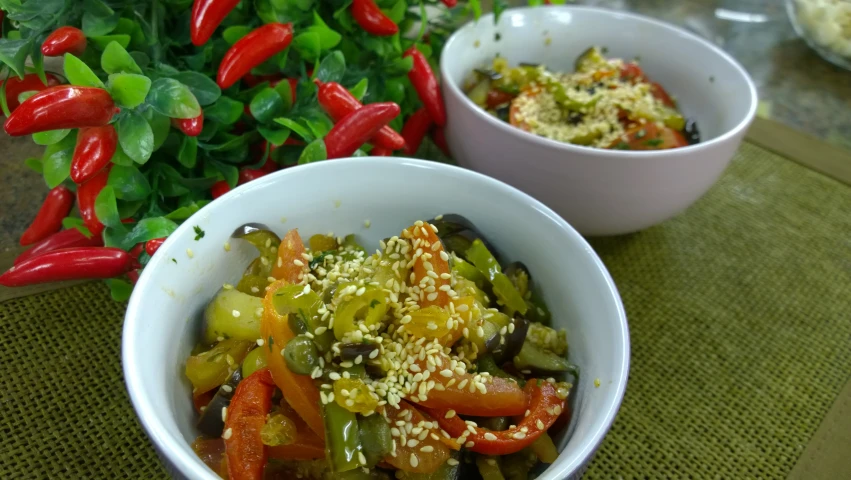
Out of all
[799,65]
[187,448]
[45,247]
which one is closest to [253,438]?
[187,448]

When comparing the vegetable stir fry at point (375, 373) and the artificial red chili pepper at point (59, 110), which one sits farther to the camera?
the artificial red chili pepper at point (59, 110)

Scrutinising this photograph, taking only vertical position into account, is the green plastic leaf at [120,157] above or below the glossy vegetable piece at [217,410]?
above

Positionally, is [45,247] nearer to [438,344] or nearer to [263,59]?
[263,59]

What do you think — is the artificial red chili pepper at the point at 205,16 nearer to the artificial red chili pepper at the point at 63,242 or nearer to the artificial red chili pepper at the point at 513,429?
the artificial red chili pepper at the point at 63,242

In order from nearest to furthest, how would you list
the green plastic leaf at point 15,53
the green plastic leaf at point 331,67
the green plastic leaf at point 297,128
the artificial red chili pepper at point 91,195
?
the green plastic leaf at point 15,53, the artificial red chili pepper at point 91,195, the green plastic leaf at point 297,128, the green plastic leaf at point 331,67

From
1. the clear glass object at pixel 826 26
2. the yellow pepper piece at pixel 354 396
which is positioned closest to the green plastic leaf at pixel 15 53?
the yellow pepper piece at pixel 354 396

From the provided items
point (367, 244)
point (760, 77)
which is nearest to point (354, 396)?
point (367, 244)
